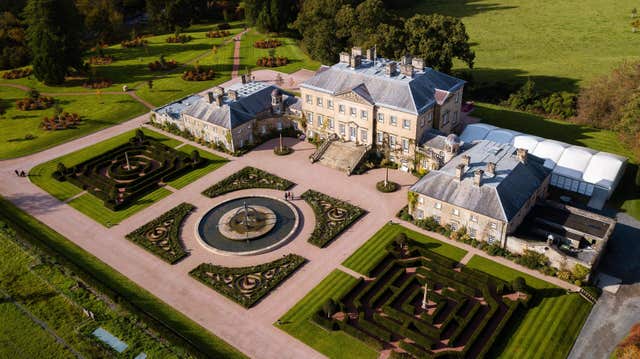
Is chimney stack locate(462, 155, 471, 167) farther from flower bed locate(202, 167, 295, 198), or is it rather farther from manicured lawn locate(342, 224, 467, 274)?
flower bed locate(202, 167, 295, 198)

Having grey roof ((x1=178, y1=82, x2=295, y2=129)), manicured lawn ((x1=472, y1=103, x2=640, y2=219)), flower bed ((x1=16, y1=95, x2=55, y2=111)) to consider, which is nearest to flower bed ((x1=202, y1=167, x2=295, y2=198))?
grey roof ((x1=178, y1=82, x2=295, y2=129))

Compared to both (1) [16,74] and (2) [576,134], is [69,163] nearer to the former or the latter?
(1) [16,74]

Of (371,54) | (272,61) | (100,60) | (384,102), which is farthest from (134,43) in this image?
(384,102)

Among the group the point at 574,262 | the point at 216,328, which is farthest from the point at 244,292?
the point at 574,262

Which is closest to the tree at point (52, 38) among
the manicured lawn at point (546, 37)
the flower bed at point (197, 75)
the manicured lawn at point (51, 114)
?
the manicured lawn at point (51, 114)

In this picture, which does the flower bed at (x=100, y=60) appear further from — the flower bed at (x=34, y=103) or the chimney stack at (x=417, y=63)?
the chimney stack at (x=417, y=63)

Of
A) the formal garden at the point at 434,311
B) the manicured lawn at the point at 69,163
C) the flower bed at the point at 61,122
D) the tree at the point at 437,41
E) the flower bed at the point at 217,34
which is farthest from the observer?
the flower bed at the point at 217,34
